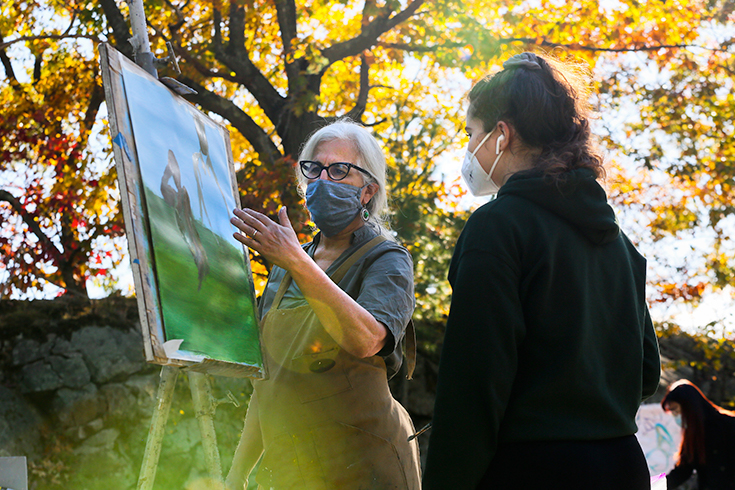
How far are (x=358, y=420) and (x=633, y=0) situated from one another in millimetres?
6468

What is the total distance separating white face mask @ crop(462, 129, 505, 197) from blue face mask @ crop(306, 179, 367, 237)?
1.60ft

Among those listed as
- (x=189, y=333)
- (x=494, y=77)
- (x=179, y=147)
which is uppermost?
(x=179, y=147)

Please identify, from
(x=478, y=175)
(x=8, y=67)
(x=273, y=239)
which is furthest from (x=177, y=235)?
(x=8, y=67)

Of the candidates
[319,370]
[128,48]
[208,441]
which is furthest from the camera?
[128,48]

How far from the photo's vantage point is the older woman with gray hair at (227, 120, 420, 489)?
1.62m

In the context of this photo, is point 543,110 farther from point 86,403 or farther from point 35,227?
point 35,227

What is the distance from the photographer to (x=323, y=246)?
2.11 metres

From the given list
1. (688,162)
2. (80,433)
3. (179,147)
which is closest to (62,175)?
(80,433)

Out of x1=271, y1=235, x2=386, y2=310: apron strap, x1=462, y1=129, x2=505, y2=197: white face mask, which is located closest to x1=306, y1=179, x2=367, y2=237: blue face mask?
x1=271, y1=235, x2=386, y2=310: apron strap

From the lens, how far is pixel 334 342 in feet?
5.81

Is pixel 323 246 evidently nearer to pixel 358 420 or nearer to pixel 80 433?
pixel 358 420

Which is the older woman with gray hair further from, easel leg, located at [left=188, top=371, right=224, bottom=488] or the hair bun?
the hair bun

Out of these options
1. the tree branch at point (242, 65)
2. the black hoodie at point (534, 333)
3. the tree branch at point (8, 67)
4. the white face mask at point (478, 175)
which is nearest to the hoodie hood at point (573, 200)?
the black hoodie at point (534, 333)

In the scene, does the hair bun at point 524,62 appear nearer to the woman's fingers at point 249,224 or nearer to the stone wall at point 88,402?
the woman's fingers at point 249,224
